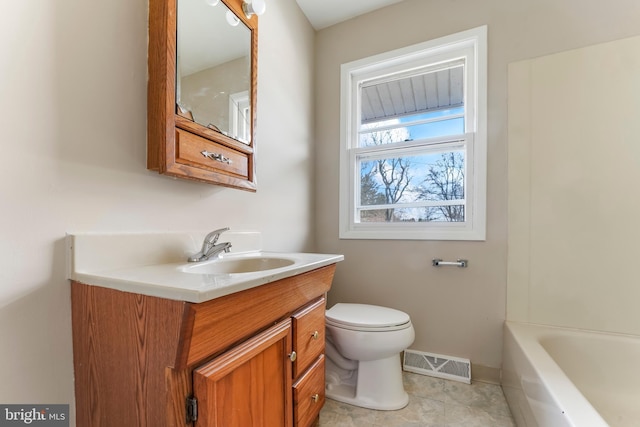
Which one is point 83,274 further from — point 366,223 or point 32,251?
point 366,223

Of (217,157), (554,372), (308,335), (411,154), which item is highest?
(411,154)

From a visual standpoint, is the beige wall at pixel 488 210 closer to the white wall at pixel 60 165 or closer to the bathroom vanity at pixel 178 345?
the bathroom vanity at pixel 178 345

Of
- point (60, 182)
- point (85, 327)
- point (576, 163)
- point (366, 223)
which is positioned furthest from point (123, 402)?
point (576, 163)

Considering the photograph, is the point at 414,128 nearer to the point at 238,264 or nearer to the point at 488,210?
the point at 488,210

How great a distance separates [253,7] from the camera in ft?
4.09

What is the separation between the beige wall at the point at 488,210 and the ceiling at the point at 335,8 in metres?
0.05

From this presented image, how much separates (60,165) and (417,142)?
179cm

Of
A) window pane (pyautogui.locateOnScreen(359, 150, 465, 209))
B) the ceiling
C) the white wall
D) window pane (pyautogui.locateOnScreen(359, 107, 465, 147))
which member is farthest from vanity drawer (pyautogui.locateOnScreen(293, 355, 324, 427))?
the ceiling

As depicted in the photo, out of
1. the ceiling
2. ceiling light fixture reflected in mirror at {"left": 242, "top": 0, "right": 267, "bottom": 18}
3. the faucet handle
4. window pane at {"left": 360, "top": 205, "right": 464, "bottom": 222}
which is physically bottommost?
the faucet handle

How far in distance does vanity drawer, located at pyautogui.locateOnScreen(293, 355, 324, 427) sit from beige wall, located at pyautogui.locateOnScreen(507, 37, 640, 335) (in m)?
1.18

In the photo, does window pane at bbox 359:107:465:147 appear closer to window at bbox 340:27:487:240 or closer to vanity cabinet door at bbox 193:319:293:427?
window at bbox 340:27:487:240

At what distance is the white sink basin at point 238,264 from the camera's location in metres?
1.04

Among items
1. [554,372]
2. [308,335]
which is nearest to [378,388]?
[308,335]

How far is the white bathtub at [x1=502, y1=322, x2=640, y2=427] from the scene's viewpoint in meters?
1.09
